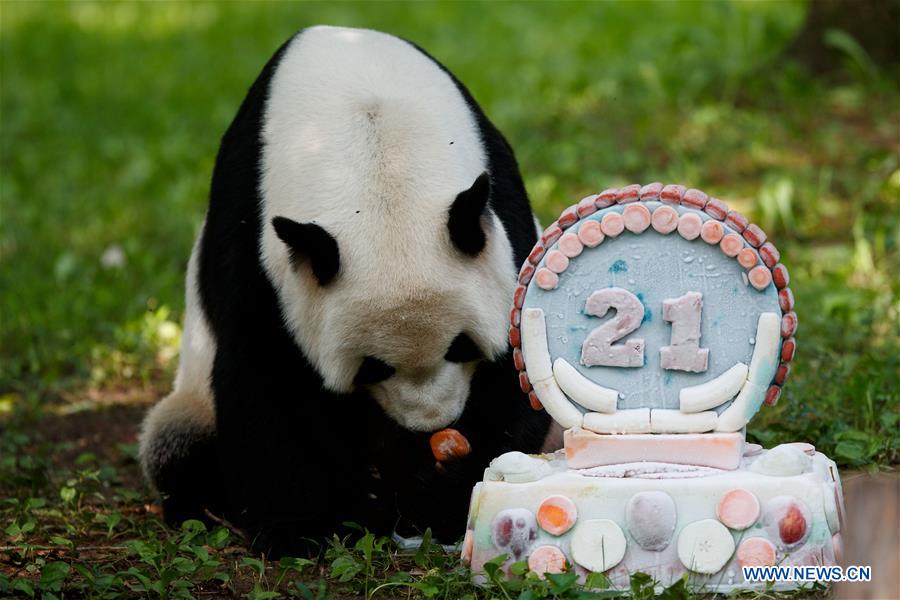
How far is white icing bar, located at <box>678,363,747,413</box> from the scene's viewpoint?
12.5 feet

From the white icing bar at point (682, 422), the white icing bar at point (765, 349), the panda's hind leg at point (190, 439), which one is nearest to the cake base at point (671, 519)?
the white icing bar at point (682, 422)

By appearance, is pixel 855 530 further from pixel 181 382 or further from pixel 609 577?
pixel 181 382

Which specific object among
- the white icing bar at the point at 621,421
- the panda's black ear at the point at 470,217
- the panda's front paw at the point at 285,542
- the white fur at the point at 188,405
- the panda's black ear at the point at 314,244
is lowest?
the panda's front paw at the point at 285,542

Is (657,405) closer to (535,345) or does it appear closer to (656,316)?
(656,316)

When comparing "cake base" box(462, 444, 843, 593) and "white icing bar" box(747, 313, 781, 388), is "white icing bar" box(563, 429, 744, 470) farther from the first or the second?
"white icing bar" box(747, 313, 781, 388)

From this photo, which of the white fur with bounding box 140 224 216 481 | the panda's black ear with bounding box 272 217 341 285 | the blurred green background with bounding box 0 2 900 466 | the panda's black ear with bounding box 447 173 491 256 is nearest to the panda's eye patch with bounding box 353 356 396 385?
the panda's black ear with bounding box 272 217 341 285

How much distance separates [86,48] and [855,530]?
40.7 feet

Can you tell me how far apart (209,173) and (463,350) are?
613cm

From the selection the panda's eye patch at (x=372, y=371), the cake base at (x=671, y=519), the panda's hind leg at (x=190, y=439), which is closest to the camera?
the cake base at (x=671, y=519)

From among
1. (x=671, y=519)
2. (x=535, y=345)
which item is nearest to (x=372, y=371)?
(x=535, y=345)

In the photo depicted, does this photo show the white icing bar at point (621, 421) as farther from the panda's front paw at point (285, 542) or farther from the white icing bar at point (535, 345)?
the panda's front paw at point (285, 542)

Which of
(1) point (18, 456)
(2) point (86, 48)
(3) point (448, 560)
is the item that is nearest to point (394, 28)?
(2) point (86, 48)

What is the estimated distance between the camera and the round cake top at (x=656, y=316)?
3824 mm

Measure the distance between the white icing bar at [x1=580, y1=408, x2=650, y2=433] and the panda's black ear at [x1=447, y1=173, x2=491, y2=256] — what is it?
0.67 metres
